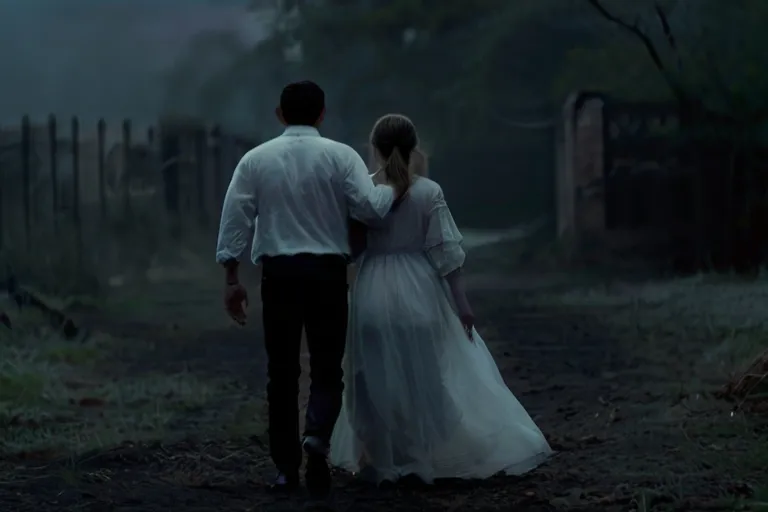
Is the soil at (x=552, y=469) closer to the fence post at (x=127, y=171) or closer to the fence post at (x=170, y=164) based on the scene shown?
the fence post at (x=127, y=171)

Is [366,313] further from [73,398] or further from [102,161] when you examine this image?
[102,161]

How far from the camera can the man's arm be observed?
16.3 feet

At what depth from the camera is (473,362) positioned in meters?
5.41

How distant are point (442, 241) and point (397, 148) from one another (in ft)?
1.32

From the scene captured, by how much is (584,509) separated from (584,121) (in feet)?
44.0

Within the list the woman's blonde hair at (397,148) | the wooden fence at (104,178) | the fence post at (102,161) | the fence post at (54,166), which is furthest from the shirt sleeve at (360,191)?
the fence post at (102,161)

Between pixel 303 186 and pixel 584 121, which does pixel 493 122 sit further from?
pixel 303 186

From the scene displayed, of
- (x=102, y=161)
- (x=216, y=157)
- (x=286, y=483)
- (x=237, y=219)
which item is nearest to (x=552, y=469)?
(x=286, y=483)

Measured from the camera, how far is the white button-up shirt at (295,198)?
5012 millimetres

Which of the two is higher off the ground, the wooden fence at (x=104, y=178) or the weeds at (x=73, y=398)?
the wooden fence at (x=104, y=178)

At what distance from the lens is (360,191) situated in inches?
199

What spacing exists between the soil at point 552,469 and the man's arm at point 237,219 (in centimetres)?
91

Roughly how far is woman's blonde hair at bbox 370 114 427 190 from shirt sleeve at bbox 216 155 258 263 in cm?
54

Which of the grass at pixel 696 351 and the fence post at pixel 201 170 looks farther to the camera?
the fence post at pixel 201 170
